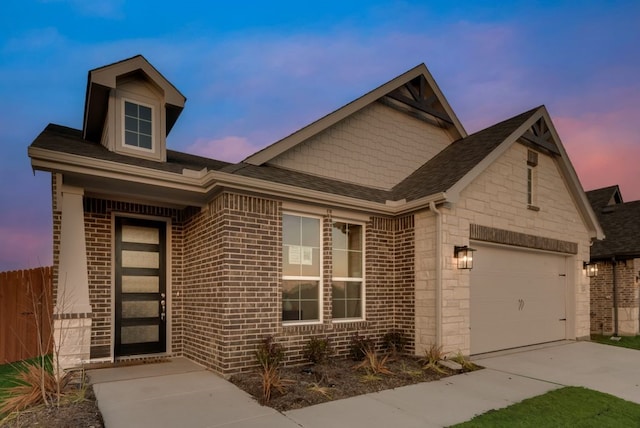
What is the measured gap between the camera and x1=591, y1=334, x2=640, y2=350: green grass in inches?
452

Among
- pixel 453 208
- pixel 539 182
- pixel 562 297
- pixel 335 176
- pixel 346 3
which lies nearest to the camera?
pixel 453 208

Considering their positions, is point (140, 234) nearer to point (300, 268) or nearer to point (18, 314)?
point (300, 268)

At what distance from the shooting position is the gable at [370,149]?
8867 mm

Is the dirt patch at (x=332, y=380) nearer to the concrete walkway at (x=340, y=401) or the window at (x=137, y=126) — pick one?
the concrete walkway at (x=340, y=401)

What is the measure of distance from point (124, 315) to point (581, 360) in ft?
30.9

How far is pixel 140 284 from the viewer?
754cm

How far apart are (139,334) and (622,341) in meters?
13.8

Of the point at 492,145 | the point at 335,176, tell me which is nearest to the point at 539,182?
the point at 492,145

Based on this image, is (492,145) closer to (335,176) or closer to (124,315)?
(335,176)

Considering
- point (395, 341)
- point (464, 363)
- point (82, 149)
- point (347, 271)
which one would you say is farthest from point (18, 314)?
point (464, 363)

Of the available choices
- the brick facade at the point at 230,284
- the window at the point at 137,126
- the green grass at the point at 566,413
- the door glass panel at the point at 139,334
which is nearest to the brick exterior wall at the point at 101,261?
the brick facade at the point at 230,284

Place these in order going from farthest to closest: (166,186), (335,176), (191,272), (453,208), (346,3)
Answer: (346,3)
(335,176)
(453,208)
(191,272)
(166,186)

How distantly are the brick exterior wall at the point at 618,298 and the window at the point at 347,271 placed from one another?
11.6 m

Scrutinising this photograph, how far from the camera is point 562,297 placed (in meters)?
→ 11.0
